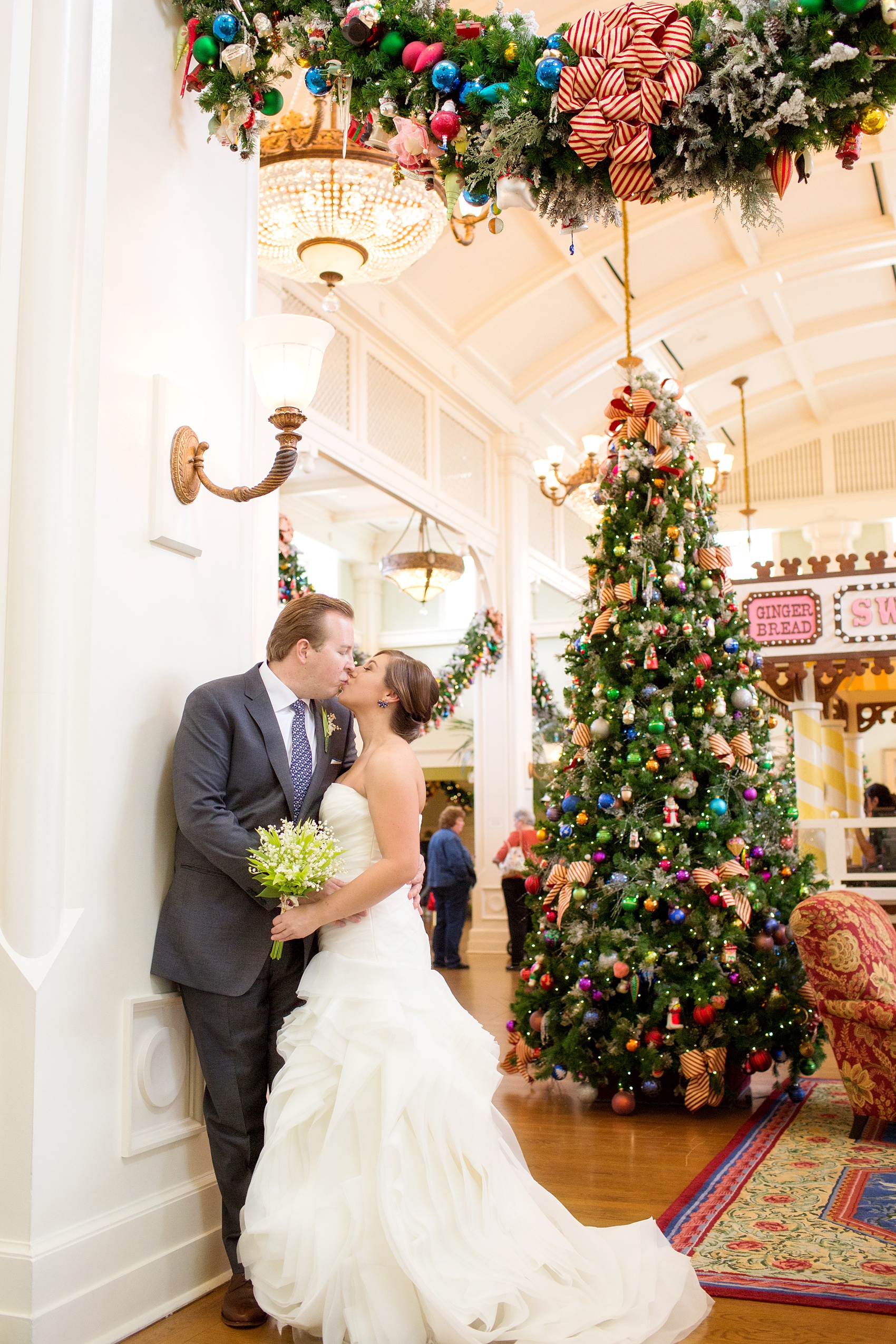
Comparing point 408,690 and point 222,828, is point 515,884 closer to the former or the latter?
point 408,690

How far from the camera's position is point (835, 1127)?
16.6ft

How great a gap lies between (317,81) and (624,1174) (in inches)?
152

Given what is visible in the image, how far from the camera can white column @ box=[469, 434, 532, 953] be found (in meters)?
11.8

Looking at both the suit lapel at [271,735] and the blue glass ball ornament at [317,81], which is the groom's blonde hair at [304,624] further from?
the blue glass ball ornament at [317,81]

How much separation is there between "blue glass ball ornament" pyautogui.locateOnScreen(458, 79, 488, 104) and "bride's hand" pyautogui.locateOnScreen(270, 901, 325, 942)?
2093mm

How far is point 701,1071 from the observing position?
5152 mm

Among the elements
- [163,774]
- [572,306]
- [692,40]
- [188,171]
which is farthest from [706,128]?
[572,306]

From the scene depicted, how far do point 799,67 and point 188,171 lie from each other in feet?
5.85

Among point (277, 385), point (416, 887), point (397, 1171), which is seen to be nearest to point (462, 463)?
point (277, 385)

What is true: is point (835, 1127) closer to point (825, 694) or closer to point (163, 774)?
point (163, 774)

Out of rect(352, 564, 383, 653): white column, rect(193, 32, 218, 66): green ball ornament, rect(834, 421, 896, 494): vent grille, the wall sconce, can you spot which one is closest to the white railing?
the wall sconce

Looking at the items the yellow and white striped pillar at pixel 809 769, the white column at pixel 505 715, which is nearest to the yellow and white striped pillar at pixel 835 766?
the yellow and white striped pillar at pixel 809 769

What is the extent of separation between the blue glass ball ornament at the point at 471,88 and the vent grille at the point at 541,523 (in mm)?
10023

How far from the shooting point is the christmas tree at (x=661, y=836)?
5230 mm
